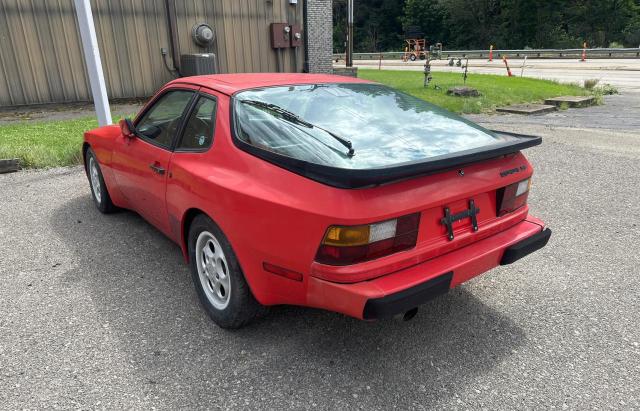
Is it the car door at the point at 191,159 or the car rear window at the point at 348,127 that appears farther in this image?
the car door at the point at 191,159

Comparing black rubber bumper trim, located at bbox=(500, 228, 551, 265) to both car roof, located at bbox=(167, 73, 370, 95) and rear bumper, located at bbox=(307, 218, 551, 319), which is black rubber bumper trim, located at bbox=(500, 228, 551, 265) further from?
car roof, located at bbox=(167, 73, 370, 95)

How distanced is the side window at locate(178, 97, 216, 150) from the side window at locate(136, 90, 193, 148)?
0.53 feet

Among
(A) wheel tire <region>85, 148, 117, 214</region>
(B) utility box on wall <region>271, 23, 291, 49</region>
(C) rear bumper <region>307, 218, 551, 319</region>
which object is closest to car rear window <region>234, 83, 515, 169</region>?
(C) rear bumper <region>307, 218, 551, 319</region>

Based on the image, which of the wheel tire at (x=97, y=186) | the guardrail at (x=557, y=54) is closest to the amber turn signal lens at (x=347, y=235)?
the wheel tire at (x=97, y=186)

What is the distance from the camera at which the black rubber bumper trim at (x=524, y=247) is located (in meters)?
2.62

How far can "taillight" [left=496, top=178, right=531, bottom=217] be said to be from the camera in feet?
8.79

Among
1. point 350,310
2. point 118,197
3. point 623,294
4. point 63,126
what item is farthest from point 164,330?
point 63,126

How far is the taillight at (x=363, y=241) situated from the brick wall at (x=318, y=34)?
14.2 meters

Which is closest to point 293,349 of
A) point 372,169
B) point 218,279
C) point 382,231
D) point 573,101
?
point 218,279

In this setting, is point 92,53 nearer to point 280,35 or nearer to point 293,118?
point 293,118

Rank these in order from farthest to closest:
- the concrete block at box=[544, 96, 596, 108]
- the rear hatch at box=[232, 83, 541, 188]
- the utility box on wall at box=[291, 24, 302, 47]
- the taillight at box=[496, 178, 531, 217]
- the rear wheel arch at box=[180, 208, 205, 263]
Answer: the utility box on wall at box=[291, 24, 302, 47], the concrete block at box=[544, 96, 596, 108], the rear wheel arch at box=[180, 208, 205, 263], the taillight at box=[496, 178, 531, 217], the rear hatch at box=[232, 83, 541, 188]

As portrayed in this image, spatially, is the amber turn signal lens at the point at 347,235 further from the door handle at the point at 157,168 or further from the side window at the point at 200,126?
the door handle at the point at 157,168

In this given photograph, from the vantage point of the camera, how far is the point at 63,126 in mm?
9094

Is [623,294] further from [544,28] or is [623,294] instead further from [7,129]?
[544,28]
